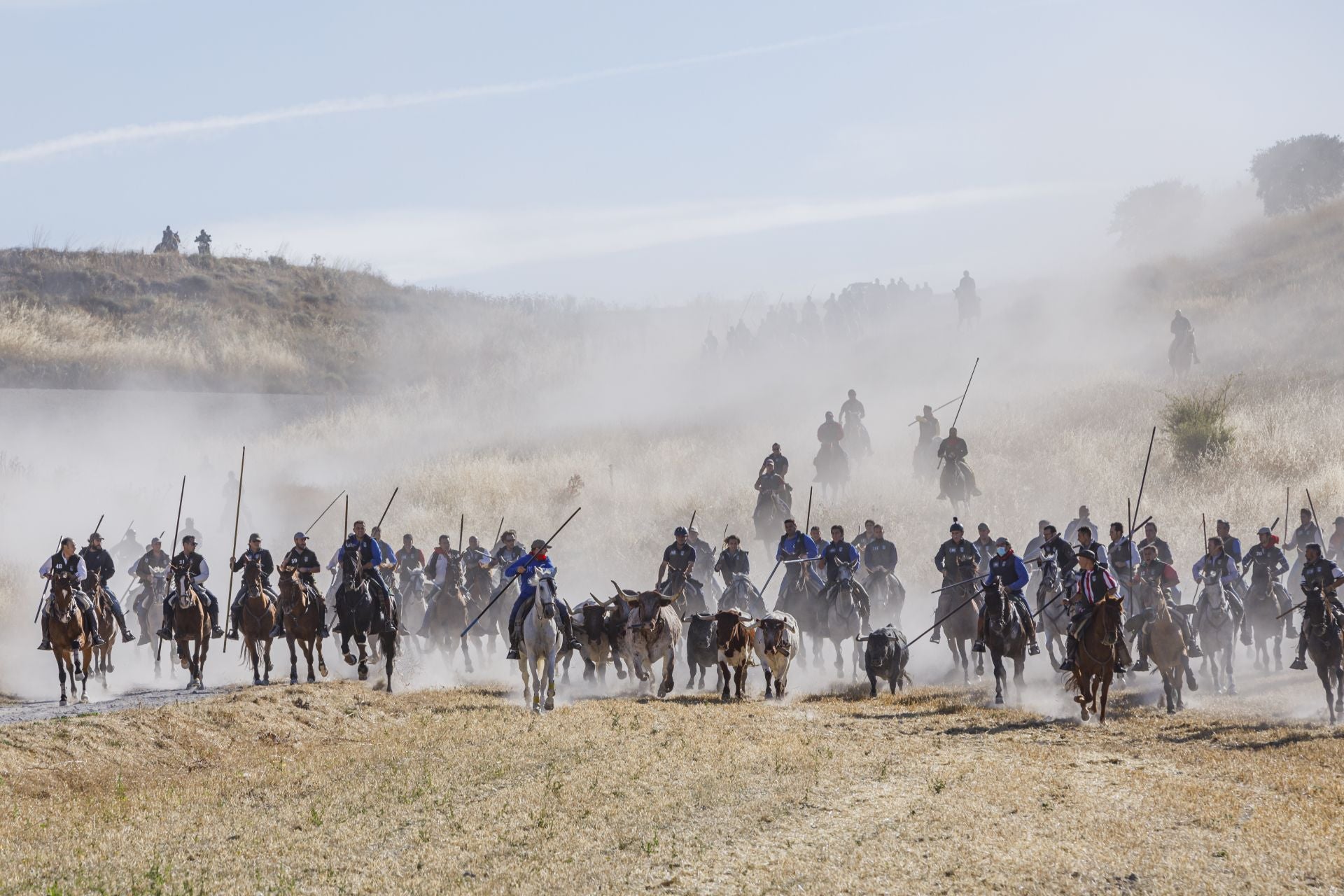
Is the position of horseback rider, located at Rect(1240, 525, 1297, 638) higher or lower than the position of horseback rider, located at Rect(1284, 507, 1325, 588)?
lower

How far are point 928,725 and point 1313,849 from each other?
300 inches

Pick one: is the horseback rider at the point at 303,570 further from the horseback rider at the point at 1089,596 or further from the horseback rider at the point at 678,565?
the horseback rider at the point at 1089,596

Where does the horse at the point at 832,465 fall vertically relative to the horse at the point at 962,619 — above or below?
above

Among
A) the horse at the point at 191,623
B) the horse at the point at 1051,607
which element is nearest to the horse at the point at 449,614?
the horse at the point at 191,623

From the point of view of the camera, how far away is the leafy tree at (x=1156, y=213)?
103 meters

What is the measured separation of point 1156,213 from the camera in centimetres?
10400

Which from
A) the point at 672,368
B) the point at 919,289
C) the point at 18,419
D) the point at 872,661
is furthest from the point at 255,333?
the point at 872,661

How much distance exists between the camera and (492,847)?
12047mm

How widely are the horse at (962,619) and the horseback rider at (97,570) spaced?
14.9m

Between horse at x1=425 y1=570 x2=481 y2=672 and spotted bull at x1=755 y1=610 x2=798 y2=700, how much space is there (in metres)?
7.96

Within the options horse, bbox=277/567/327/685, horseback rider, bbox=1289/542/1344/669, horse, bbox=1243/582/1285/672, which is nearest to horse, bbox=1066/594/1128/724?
horseback rider, bbox=1289/542/1344/669

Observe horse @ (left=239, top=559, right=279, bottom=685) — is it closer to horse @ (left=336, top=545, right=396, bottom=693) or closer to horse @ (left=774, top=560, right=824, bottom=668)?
horse @ (left=336, top=545, right=396, bottom=693)

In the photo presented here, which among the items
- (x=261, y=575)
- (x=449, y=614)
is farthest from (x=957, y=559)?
(x=261, y=575)

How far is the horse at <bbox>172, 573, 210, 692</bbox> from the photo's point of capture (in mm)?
23141
